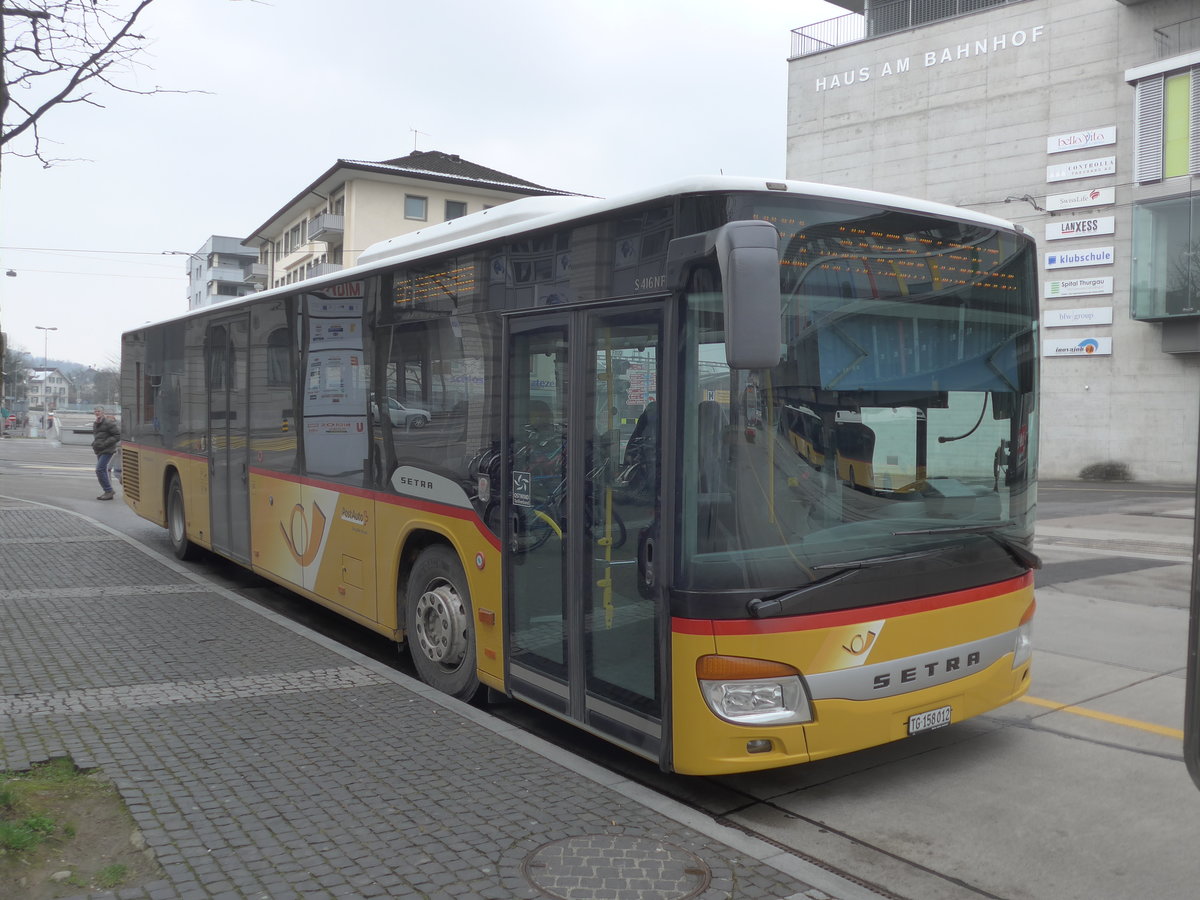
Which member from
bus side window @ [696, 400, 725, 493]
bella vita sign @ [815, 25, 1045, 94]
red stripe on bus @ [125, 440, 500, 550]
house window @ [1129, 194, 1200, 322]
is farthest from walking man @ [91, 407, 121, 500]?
bella vita sign @ [815, 25, 1045, 94]

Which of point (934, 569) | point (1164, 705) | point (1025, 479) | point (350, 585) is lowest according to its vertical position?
point (1164, 705)

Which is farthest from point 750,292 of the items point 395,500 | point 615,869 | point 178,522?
point 178,522

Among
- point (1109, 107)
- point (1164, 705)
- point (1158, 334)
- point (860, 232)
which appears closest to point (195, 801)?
point (860, 232)

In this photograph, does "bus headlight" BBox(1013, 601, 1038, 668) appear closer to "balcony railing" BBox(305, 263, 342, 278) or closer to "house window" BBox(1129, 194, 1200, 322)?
"house window" BBox(1129, 194, 1200, 322)

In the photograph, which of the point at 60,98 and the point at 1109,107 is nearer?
the point at 60,98

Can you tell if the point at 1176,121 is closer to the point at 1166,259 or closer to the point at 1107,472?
the point at 1166,259

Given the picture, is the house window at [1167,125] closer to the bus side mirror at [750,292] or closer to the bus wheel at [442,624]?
the bus wheel at [442,624]

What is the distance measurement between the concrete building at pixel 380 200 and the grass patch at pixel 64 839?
46215 mm

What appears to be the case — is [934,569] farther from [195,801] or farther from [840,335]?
[195,801]

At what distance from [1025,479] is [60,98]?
16.5 feet

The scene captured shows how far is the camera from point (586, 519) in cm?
515

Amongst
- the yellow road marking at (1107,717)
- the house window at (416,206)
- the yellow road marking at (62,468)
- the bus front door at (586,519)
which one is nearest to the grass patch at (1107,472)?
the yellow road marking at (1107,717)

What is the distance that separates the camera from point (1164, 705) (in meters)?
6.58

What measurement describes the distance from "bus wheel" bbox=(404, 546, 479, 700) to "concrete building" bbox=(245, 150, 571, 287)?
Answer: 44.0 m
